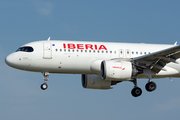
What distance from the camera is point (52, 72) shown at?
34.1m

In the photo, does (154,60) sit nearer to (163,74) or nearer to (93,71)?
(163,74)

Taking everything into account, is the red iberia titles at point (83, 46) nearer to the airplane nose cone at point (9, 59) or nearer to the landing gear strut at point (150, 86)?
the airplane nose cone at point (9, 59)

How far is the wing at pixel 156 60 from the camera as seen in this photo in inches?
1275

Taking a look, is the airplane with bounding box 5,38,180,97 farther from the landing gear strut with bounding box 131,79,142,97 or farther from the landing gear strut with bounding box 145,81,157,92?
the landing gear strut with bounding box 131,79,142,97

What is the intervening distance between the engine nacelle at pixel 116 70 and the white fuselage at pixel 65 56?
1330 millimetres

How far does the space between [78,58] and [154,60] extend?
21.0 feet

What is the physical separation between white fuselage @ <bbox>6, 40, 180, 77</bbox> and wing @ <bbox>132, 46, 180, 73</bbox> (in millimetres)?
926

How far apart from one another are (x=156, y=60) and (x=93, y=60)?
5.31 m

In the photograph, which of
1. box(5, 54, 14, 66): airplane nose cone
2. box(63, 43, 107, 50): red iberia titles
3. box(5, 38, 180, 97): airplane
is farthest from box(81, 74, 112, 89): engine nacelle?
box(5, 54, 14, 66): airplane nose cone

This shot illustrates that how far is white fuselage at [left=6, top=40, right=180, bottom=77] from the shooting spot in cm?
3316

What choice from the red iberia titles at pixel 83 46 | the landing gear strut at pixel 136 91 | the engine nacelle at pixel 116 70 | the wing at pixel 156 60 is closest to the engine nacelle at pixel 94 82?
the landing gear strut at pixel 136 91

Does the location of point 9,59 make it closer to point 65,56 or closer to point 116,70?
point 65,56

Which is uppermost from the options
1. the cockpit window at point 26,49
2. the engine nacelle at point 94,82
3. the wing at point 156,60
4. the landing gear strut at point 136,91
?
the cockpit window at point 26,49

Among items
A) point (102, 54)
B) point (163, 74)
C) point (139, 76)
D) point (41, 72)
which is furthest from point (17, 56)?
point (163, 74)
